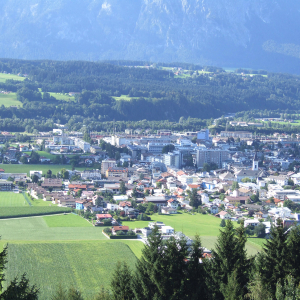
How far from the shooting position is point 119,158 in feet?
114

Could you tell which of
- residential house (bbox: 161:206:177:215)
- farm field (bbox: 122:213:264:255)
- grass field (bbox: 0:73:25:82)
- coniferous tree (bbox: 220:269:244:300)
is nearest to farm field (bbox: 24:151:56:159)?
residential house (bbox: 161:206:177:215)

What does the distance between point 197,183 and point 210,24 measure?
88909 millimetres

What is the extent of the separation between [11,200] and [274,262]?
15013 millimetres

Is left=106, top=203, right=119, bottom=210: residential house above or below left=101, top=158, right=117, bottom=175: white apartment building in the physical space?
below

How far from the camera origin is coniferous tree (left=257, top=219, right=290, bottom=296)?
1001 centimetres

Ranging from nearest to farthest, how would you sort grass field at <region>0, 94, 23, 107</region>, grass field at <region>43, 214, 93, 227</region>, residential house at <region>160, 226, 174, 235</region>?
residential house at <region>160, 226, 174, 235</region>
grass field at <region>43, 214, 93, 227</region>
grass field at <region>0, 94, 23, 107</region>

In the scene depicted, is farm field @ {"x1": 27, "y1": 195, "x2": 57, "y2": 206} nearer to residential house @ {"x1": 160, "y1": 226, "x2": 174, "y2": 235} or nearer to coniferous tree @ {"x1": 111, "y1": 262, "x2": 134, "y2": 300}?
residential house @ {"x1": 160, "y1": 226, "x2": 174, "y2": 235}

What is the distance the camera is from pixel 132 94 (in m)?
62.8

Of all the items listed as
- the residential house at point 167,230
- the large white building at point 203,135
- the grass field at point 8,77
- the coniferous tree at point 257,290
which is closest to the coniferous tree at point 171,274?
the coniferous tree at point 257,290

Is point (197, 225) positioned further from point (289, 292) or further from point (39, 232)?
point (289, 292)

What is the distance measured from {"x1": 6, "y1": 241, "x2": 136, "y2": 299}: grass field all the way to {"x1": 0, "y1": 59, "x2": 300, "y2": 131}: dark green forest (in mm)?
28349

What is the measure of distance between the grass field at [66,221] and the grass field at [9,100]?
32051mm

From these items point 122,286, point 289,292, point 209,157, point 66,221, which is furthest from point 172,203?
point 289,292

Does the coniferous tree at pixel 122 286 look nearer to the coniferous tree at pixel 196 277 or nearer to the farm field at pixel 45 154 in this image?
the coniferous tree at pixel 196 277
